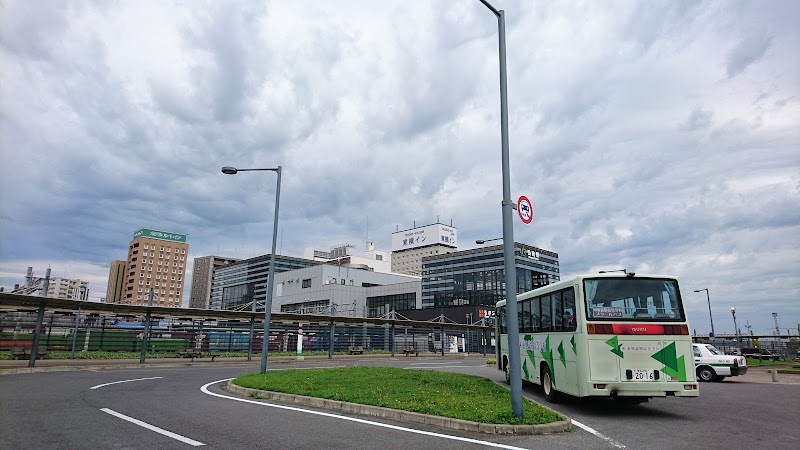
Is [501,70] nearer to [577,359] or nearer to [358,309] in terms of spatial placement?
[577,359]

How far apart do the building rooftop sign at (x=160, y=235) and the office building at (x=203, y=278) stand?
16031 mm

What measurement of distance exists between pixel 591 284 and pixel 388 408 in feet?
16.9

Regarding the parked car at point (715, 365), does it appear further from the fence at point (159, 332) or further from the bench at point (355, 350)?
the bench at point (355, 350)

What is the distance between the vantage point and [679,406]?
11.8m

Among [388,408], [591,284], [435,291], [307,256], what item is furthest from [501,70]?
[307,256]

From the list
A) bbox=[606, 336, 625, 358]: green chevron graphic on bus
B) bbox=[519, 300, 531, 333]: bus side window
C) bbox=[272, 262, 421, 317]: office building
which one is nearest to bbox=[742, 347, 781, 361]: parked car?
bbox=[519, 300, 531, 333]: bus side window

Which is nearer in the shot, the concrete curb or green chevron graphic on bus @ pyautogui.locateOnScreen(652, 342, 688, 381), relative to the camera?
the concrete curb

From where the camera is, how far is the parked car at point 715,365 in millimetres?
19703

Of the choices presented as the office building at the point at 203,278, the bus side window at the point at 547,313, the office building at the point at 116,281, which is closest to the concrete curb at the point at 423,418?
the bus side window at the point at 547,313

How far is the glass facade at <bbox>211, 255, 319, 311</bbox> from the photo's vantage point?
5782 inches

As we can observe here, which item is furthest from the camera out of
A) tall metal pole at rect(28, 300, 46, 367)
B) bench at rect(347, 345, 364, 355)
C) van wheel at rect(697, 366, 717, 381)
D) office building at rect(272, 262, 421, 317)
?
office building at rect(272, 262, 421, 317)

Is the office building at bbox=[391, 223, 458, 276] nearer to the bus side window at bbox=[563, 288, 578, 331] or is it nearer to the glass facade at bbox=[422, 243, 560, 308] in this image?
the glass facade at bbox=[422, 243, 560, 308]

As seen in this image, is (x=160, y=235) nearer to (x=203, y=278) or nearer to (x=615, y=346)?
(x=203, y=278)

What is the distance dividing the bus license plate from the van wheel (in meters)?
12.8
